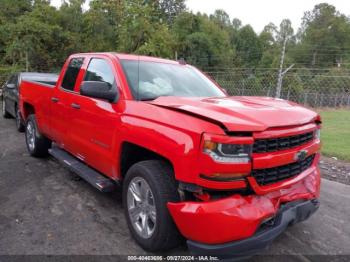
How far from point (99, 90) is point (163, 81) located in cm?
83

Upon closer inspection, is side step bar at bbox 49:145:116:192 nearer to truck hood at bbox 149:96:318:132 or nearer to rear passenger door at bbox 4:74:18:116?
truck hood at bbox 149:96:318:132

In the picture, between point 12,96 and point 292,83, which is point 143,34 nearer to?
point 12,96

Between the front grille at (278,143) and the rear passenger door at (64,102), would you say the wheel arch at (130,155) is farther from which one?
the rear passenger door at (64,102)

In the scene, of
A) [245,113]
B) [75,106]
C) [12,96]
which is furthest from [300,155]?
[12,96]

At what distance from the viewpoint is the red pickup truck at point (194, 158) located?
2.62 meters

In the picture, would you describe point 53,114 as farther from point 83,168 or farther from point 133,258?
point 133,258

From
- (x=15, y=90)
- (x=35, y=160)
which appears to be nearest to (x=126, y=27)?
(x=15, y=90)

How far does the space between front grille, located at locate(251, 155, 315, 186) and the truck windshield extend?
1449 mm

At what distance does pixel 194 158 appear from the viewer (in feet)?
8.69

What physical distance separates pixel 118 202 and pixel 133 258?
4.39 feet

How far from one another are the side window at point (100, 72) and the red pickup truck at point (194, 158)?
0.02 metres

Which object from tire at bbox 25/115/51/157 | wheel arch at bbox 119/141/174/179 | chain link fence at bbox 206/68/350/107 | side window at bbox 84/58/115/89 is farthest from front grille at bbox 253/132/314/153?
chain link fence at bbox 206/68/350/107

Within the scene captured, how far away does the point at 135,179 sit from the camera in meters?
3.34

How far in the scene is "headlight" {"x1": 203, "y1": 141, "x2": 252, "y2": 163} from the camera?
Result: 261cm
